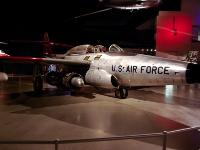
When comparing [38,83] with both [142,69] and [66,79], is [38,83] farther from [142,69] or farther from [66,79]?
[142,69]

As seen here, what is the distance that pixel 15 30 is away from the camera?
26547mm

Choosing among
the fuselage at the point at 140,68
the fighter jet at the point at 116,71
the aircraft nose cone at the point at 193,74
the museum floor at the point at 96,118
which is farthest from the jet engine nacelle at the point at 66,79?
the aircraft nose cone at the point at 193,74

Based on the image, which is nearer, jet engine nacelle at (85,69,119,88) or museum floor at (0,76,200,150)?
museum floor at (0,76,200,150)

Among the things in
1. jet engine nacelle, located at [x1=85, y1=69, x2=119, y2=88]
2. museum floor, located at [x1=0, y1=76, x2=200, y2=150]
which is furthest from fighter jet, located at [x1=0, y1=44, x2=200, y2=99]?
museum floor, located at [x1=0, y1=76, x2=200, y2=150]

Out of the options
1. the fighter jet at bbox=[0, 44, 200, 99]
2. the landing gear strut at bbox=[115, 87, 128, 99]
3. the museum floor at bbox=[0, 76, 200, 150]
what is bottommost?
the museum floor at bbox=[0, 76, 200, 150]

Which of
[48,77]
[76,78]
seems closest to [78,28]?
[48,77]

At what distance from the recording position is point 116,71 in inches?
466

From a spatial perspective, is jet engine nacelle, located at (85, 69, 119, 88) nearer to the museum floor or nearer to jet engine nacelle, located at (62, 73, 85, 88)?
jet engine nacelle, located at (62, 73, 85, 88)

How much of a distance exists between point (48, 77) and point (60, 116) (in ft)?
18.0

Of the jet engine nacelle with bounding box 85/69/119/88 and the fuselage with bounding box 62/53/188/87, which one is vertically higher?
the fuselage with bounding box 62/53/188/87

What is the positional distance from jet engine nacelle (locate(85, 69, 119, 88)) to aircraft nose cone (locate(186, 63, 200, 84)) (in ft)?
9.80

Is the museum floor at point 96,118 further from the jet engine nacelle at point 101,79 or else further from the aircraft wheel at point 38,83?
the jet engine nacelle at point 101,79

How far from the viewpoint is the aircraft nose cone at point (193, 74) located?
30.8 feet

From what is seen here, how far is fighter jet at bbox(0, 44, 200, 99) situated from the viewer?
997 cm
